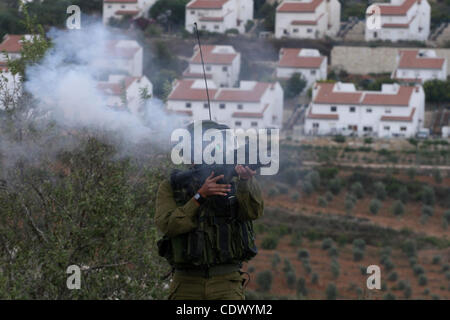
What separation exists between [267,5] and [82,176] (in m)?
57.4

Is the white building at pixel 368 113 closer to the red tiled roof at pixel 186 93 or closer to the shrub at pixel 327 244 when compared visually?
the red tiled roof at pixel 186 93

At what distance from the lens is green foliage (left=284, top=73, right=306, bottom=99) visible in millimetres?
50750

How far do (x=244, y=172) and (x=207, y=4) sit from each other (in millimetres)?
55620

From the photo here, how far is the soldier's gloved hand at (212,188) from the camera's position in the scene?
16.8 ft

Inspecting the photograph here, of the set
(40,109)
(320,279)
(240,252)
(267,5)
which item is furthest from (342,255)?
(267,5)

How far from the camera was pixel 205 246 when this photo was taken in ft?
17.3

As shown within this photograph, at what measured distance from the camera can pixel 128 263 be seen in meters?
8.73

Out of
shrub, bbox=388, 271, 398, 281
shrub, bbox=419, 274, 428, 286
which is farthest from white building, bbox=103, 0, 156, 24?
shrub, bbox=419, 274, 428, 286

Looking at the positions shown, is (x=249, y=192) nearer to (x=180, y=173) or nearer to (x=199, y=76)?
(x=180, y=173)

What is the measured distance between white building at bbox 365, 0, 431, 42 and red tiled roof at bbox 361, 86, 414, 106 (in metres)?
11.2

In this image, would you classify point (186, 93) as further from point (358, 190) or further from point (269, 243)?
point (269, 243)

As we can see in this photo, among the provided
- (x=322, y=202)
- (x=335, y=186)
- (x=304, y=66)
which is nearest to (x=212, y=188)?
(x=322, y=202)

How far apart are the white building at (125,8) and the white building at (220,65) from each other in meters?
9.49

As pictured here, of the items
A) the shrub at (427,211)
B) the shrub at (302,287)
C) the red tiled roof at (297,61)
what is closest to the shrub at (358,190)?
the shrub at (427,211)
